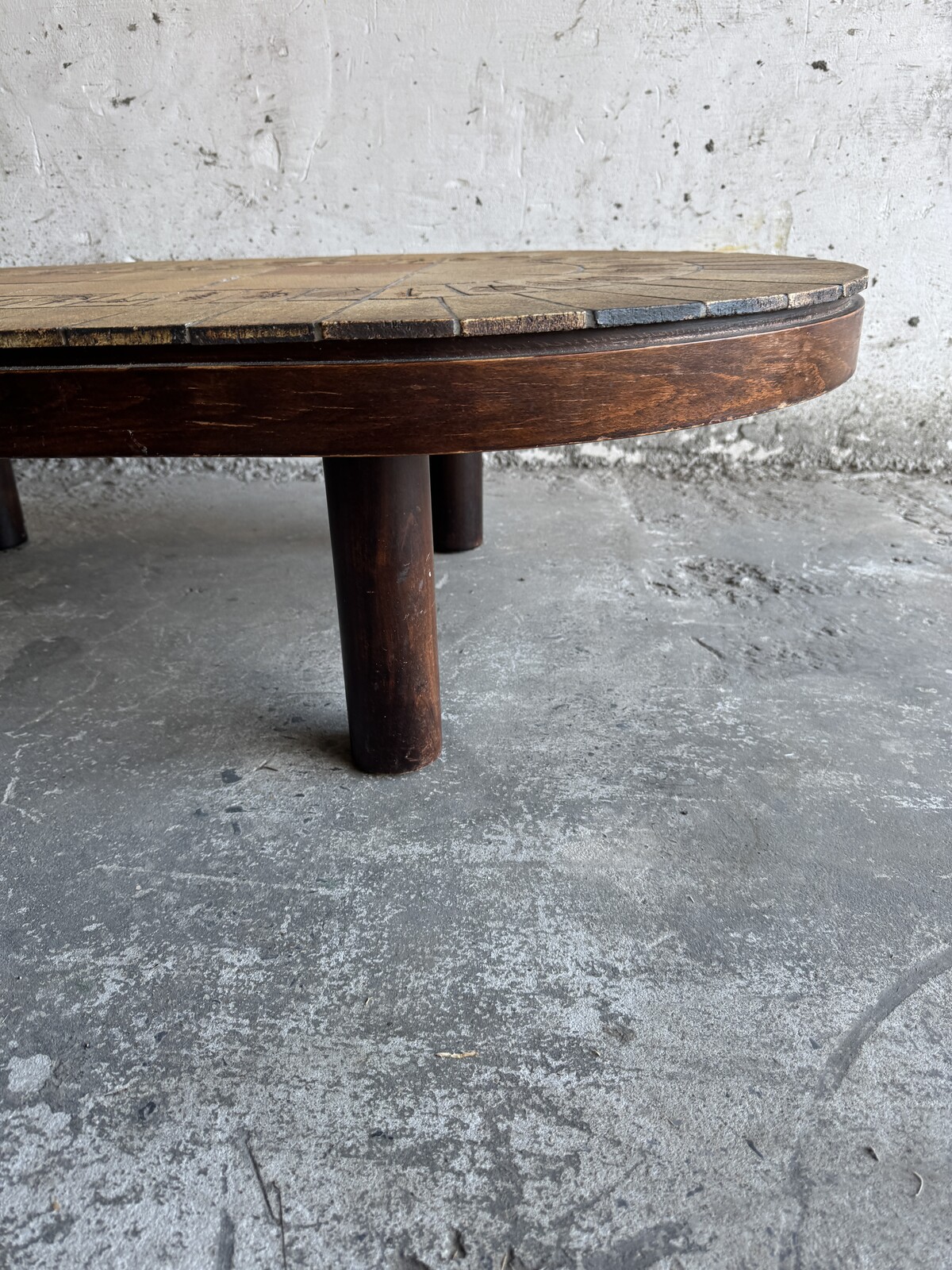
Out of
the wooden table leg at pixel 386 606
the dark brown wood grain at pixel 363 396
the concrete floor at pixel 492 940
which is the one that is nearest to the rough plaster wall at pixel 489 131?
the concrete floor at pixel 492 940

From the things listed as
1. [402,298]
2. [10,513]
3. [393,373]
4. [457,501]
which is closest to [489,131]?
[457,501]

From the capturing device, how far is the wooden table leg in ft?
4.46

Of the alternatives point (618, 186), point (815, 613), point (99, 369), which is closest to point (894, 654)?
point (815, 613)

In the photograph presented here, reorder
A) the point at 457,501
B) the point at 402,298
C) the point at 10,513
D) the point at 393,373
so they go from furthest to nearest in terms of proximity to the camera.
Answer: the point at 10,513, the point at 457,501, the point at 402,298, the point at 393,373

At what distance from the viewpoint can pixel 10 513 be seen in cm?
253

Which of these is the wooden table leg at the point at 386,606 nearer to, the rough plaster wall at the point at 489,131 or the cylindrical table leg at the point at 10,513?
the cylindrical table leg at the point at 10,513

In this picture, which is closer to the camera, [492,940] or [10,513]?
[492,940]

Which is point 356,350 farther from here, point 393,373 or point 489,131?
point 489,131

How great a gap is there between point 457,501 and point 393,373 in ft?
4.44

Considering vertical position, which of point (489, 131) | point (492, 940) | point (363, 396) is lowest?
point (492, 940)

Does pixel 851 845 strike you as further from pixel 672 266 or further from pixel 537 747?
pixel 672 266

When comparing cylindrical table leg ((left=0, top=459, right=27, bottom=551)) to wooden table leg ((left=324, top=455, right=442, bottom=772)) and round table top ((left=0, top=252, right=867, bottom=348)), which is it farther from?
wooden table leg ((left=324, top=455, right=442, bottom=772))

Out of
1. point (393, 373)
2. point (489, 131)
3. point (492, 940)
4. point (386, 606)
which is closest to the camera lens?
point (393, 373)

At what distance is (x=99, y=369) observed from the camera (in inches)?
42.5
